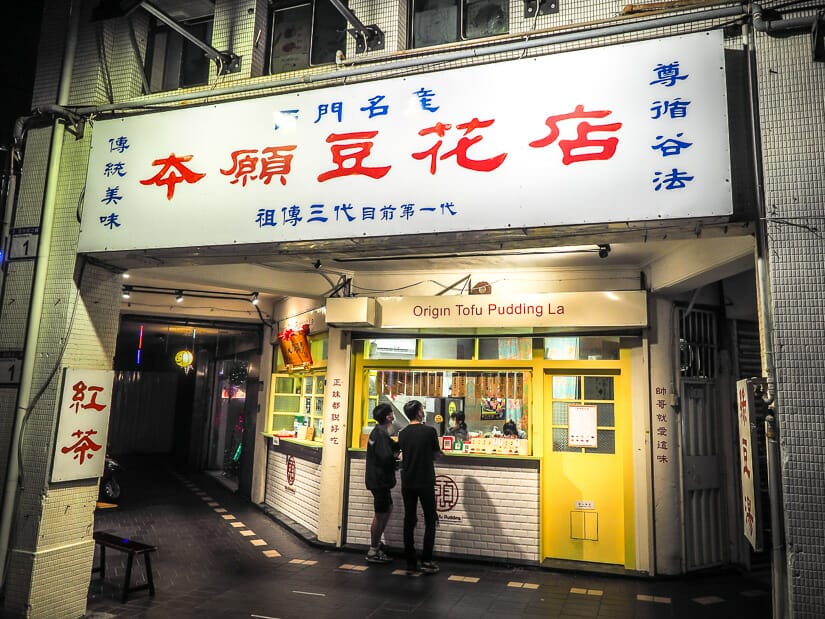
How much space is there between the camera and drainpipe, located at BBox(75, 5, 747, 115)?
3.91 meters

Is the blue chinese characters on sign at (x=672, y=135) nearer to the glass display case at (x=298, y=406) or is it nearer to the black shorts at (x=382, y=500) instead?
the black shorts at (x=382, y=500)

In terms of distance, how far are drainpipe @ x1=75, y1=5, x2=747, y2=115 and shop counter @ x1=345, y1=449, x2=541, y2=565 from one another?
463 cm

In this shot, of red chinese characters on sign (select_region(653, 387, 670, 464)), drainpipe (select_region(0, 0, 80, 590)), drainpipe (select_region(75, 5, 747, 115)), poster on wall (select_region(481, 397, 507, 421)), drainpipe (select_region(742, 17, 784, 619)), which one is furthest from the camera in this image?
poster on wall (select_region(481, 397, 507, 421))

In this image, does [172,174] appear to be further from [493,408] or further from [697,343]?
[697,343]

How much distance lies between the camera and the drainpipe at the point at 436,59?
391cm

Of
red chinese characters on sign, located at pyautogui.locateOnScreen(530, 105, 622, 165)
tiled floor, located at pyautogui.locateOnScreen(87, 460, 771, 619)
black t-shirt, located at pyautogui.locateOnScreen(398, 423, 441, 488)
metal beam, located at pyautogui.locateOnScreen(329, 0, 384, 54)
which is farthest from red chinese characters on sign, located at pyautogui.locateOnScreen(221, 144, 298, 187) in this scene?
tiled floor, located at pyautogui.locateOnScreen(87, 460, 771, 619)

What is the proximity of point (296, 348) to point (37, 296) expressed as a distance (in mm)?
4495

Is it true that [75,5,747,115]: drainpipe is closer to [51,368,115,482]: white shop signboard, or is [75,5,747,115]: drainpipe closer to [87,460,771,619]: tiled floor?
[51,368,115,482]: white shop signboard

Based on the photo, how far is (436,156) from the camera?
4.09 metres

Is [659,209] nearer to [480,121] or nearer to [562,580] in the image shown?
[480,121]

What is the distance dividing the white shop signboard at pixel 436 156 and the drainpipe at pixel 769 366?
246mm

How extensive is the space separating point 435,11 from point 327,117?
5.71ft

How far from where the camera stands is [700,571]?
6.54m

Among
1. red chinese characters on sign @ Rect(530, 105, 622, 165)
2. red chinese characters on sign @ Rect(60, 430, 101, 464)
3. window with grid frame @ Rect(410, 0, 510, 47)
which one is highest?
window with grid frame @ Rect(410, 0, 510, 47)
